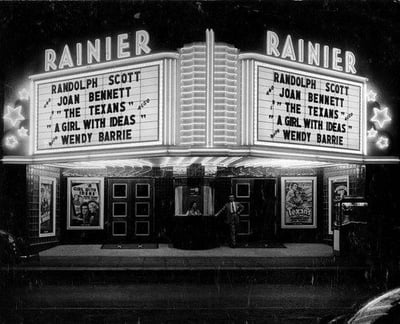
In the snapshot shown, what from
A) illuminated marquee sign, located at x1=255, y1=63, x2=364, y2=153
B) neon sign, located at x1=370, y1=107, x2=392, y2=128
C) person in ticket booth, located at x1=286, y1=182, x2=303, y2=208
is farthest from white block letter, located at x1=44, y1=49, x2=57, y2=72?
neon sign, located at x1=370, y1=107, x2=392, y2=128

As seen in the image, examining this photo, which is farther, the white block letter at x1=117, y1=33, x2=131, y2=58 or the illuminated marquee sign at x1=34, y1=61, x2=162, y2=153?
the white block letter at x1=117, y1=33, x2=131, y2=58

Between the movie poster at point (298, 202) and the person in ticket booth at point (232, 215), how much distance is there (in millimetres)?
1814

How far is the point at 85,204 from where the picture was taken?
61.5ft

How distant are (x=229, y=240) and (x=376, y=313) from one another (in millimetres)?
14459

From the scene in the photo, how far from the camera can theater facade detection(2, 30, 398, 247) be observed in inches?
548

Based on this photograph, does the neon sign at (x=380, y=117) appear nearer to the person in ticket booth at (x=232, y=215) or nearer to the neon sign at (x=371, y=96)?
the neon sign at (x=371, y=96)

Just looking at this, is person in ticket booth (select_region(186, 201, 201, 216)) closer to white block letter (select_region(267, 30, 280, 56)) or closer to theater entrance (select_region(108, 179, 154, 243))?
theater entrance (select_region(108, 179, 154, 243))

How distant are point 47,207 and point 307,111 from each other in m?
8.54

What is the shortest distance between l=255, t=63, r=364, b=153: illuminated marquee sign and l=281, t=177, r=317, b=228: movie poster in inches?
128

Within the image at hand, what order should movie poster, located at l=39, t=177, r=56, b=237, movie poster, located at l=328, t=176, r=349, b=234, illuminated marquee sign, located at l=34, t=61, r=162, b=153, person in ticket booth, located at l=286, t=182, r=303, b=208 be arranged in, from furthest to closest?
person in ticket booth, located at l=286, t=182, r=303, b=208
movie poster, located at l=328, t=176, r=349, b=234
movie poster, located at l=39, t=177, r=56, b=237
illuminated marquee sign, located at l=34, t=61, r=162, b=153

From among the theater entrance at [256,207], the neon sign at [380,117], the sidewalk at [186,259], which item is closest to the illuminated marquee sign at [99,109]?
the sidewalk at [186,259]

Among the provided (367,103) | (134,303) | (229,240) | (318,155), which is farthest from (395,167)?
(134,303)

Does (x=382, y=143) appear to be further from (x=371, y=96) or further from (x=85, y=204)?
(x=85, y=204)

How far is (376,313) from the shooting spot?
13.4 ft
